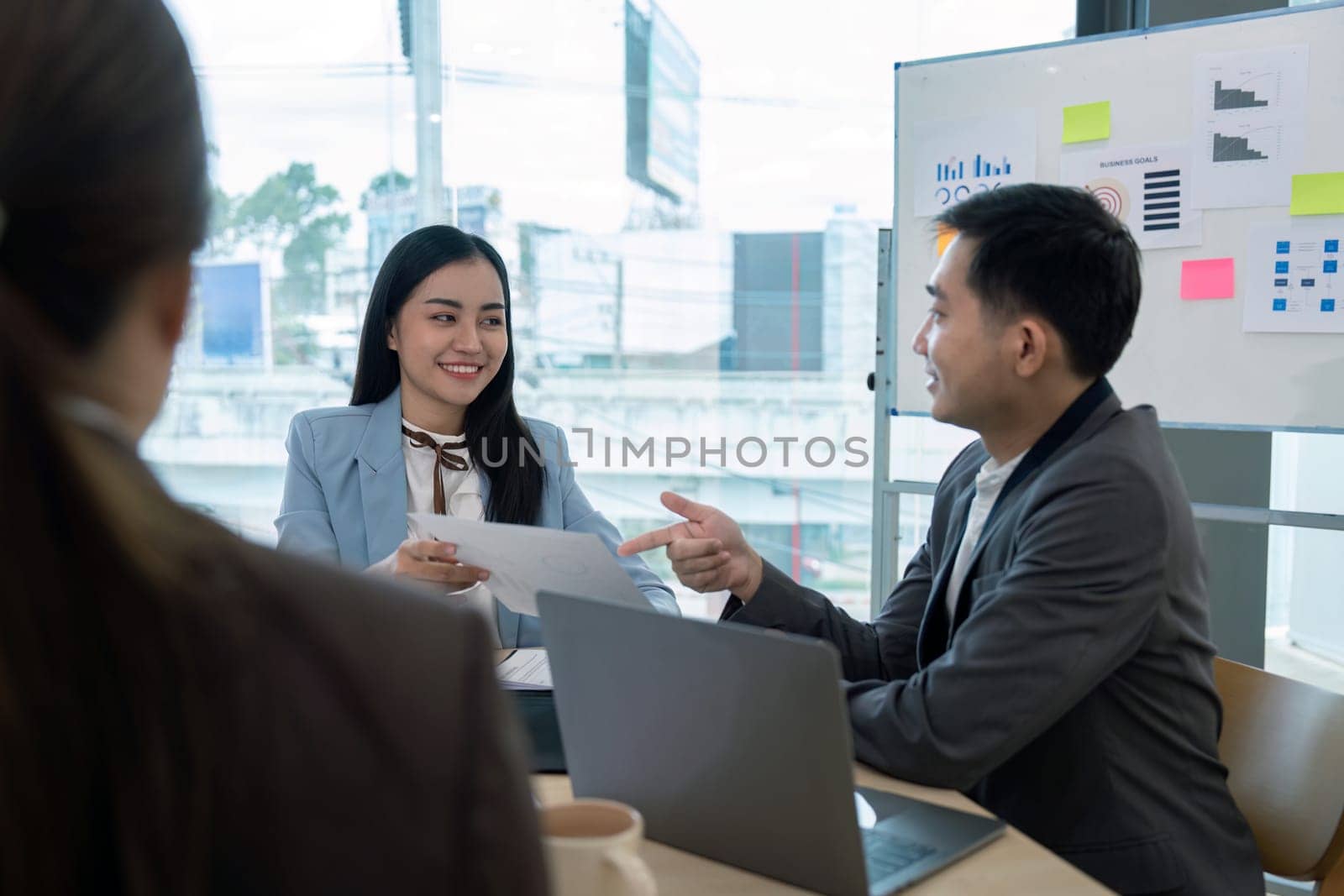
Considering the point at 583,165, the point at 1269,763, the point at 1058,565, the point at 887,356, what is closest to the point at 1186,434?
the point at 887,356

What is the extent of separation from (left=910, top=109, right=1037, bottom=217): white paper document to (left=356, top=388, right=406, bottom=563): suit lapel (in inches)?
55.5

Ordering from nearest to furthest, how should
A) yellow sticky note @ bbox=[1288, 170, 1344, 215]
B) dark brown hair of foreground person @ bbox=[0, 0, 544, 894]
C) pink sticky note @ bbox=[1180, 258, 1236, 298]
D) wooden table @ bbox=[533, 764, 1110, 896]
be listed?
dark brown hair of foreground person @ bbox=[0, 0, 544, 894] → wooden table @ bbox=[533, 764, 1110, 896] → yellow sticky note @ bbox=[1288, 170, 1344, 215] → pink sticky note @ bbox=[1180, 258, 1236, 298]

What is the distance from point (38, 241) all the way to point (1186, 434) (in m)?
2.91

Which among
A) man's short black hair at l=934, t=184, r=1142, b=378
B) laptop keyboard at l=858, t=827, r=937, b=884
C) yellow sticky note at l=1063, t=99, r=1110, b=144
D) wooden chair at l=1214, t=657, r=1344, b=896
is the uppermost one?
yellow sticky note at l=1063, t=99, r=1110, b=144

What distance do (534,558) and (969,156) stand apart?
174 centimetres

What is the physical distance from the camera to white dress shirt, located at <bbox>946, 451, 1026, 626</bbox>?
159cm

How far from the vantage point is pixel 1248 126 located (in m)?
2.38

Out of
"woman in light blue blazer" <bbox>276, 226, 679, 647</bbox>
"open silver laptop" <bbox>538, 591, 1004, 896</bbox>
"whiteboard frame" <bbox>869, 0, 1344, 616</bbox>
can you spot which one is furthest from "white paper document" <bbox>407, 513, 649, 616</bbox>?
"whiteboard frame" <bbox>869, 0, 1344, 616</bbox>

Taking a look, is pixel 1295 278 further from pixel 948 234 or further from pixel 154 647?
pixel 154 647

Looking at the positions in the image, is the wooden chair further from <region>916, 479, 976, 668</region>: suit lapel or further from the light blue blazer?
the light blue blazer

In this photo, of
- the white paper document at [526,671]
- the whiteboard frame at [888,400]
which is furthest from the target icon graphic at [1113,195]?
the white paper document at [526,671]

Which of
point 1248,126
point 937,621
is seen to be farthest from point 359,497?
point 1248,126

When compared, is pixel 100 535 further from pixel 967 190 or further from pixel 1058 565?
Result: pixel 967 190

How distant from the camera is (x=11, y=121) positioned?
428 millimetres
